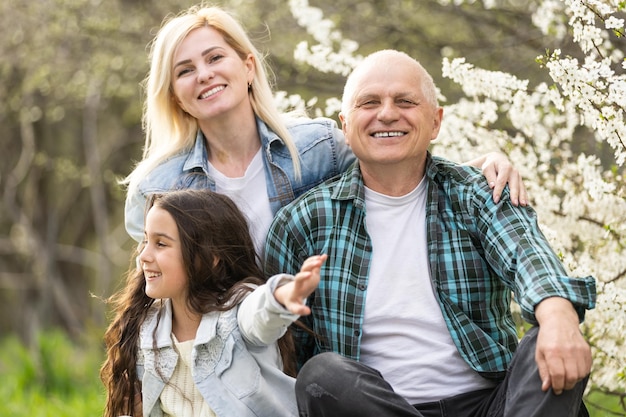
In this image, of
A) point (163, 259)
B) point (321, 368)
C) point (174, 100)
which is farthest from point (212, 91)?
point (321, 368)

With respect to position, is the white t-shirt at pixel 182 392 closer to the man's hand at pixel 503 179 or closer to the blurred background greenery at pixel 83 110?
the man's hand at pixel 503 179

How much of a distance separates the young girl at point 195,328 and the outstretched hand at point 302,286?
0.21 m

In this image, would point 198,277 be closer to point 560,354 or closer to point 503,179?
point 503,179

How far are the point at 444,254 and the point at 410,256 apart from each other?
0.37 feet

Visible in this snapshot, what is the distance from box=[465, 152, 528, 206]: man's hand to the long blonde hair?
0.77 metres

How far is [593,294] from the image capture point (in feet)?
8.66

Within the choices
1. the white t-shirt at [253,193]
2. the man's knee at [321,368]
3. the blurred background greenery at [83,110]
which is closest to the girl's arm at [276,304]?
the man's knee at [321,368]

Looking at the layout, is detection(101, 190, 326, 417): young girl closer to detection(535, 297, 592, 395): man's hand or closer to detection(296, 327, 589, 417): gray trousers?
detection(296, 327, 589, 417): gray trousers

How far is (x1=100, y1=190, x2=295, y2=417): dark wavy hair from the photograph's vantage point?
314 centimetres

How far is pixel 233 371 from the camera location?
299 cm

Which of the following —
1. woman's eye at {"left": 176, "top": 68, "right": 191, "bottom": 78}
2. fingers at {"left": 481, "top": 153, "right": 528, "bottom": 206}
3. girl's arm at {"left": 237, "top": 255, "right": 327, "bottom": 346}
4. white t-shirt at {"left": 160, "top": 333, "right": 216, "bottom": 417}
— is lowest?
white t-shirt at {"left": 160, "top": 333, "right": 216, "bottom": 417}

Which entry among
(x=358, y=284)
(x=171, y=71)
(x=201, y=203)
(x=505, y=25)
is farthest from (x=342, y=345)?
(x=505, y=25)

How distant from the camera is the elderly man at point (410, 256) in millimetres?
2936

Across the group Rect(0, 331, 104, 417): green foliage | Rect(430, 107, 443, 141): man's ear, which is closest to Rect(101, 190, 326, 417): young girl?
Rect(430, 107, 443, 141): man's ear
